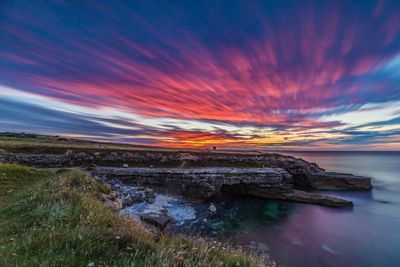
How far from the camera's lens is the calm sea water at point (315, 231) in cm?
1669

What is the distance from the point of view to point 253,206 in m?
30.0

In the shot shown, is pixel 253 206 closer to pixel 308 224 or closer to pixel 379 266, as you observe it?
pixel 308 224

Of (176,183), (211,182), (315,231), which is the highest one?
(211,182)

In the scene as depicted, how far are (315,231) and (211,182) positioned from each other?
14.2 m

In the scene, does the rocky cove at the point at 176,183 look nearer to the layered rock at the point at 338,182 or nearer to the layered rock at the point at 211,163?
the layered rock at the point at 211,163

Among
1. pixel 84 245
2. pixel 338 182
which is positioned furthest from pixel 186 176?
pixel 338 182

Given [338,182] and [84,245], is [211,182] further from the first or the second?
[338,182]

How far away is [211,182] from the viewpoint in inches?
1276

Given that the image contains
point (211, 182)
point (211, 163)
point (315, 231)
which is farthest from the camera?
point (211, 163)

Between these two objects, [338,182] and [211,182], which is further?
[338,182]

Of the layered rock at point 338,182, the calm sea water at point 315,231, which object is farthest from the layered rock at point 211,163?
the calm sea water at point 315,231

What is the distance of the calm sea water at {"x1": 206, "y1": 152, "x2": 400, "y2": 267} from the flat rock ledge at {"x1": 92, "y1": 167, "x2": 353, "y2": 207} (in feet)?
7.73

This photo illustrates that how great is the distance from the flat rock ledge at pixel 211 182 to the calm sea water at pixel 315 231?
2.36 metres

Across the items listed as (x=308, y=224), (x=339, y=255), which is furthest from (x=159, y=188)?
(x=339, y=255)
